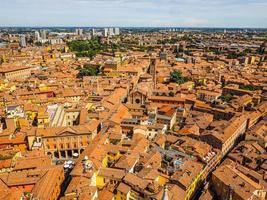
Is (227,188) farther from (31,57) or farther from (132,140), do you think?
(31,57)

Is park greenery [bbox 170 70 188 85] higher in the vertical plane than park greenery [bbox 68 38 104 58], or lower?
lower

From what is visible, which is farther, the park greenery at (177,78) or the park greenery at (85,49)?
the park greenery at (85,49)

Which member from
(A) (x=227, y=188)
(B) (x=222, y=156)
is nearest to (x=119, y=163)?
(A) (x=227, y=188)

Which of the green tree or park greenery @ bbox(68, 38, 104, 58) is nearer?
the green tree

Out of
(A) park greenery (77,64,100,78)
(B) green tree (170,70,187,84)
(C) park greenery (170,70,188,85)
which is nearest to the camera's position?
(C) park greenery (170,70,188,85)

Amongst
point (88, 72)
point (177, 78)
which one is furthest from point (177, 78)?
point (88, 72)

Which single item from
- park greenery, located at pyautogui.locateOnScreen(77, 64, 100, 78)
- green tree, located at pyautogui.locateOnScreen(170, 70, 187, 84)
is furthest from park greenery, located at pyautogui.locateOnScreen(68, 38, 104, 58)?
green tree, located at pyautogui.locateOnScreen(170, 70, 187, 84)

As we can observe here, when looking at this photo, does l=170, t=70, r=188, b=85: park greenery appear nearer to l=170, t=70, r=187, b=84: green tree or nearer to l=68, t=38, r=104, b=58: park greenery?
l=170, t=70, r=187, b=84: green tree

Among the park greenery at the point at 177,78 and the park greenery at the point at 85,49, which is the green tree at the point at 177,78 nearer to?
the park greenery at the point at 177,78

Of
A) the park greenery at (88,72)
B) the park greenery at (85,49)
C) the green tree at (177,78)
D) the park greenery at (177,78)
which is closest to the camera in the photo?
the park greenery at (177,78)

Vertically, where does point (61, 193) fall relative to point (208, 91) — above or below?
below

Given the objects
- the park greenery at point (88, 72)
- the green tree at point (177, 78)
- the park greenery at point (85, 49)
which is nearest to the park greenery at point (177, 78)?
the green tree at point (177, 78)
